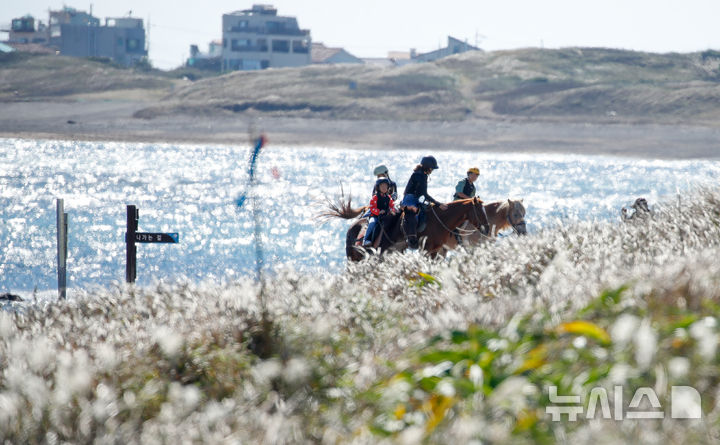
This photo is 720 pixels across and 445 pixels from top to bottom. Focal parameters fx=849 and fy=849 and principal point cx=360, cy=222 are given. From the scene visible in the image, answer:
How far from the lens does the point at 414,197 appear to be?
1427 centimetres

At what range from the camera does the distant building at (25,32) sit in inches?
6491

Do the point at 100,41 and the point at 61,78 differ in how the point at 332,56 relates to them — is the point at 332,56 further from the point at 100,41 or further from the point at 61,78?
the point at 61,78

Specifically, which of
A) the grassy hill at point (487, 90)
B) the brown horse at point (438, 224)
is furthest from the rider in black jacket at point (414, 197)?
the grassy hill at point (487, 90)

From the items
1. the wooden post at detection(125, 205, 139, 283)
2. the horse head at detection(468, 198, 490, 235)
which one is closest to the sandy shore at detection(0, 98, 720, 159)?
the horse head at detection(468, 198, 490, 235)

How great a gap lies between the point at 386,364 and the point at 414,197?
30.9ft

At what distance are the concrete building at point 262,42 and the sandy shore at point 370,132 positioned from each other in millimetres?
47238

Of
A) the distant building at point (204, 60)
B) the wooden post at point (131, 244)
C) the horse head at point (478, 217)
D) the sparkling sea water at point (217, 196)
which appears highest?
the distant building at point (204, 60)

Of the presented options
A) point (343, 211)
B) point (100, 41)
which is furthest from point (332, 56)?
point (343, 211)

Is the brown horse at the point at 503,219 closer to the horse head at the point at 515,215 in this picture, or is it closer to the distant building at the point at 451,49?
the horse head at the point at 515,215

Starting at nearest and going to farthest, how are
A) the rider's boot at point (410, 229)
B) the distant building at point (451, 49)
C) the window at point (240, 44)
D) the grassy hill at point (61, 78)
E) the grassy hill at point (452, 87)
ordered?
the rider's boot at point (410, 229)
the grassy hill at point (452, 87)
the grassy hill at point (61, 78)
the window at point (240, 44)
the distant building at point (451, 49)

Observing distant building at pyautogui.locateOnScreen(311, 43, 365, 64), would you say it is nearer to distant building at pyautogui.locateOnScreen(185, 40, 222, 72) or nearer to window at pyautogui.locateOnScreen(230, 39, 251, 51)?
window at pyautogui.locateOnScreen(230, 39, 251, 51)

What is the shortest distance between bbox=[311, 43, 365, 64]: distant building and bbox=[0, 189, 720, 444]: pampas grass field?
140365mm

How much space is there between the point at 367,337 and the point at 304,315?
27.2 inches

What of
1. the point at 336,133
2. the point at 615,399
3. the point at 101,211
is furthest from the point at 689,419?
the point at 336,133
